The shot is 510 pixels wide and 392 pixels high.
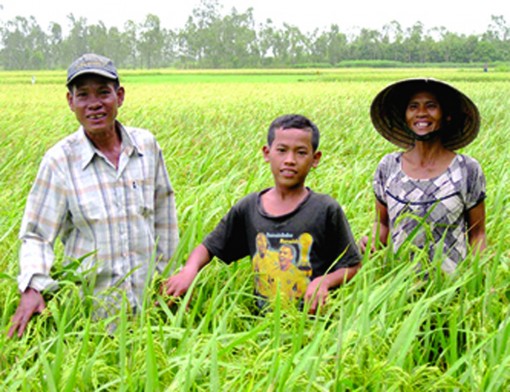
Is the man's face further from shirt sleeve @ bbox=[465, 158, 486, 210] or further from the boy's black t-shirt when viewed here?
shirt sleeve @ bbox=[465, 158, 486, 210]

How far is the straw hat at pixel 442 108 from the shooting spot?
2256 mm

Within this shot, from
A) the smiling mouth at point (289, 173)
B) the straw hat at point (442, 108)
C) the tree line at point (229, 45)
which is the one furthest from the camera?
the tree line at point (229, 45)

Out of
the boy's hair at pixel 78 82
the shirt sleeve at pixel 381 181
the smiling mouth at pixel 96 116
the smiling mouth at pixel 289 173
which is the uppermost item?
the boy's hair at pixel 78 82

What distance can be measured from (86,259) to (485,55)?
2765 inches

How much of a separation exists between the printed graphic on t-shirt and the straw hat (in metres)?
0.78

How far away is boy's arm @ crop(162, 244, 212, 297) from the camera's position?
76.0 inches

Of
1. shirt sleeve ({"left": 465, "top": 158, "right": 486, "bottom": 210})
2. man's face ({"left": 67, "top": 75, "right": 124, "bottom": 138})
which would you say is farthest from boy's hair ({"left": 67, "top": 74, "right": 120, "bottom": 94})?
A: shirt sleeve ({"left": 465, "top": 158, "right": 486, "bottom": 210})

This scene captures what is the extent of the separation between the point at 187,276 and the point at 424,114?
96 centimetres

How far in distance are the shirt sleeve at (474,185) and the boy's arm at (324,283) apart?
1.57ft

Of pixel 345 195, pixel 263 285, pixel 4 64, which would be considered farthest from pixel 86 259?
pixel 4 64

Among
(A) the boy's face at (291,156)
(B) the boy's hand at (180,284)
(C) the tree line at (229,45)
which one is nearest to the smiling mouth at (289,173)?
(A) the boy's face at (291,156)

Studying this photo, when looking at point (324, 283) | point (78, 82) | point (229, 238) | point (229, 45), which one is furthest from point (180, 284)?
point (229, 45)

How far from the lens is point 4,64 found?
260 ft

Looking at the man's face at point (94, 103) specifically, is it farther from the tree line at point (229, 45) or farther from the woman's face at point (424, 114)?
the tree line at point (229, 45)
